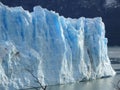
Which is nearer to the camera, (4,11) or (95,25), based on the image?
(4,11)

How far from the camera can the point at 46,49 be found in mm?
22516

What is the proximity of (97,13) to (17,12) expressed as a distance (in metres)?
37.0

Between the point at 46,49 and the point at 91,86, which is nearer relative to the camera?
the point at 46,49

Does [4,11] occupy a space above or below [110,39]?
above

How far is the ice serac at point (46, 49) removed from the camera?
2047 cm

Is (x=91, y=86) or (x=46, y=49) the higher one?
(x=46, y=49)

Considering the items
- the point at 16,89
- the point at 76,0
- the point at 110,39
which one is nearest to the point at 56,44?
the point at 16,89

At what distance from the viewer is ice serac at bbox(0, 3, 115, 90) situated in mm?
20469

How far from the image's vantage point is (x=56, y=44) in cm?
2278

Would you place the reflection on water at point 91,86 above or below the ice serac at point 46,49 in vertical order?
below

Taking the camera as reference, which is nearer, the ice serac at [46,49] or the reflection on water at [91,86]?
the ice serac at [46,49]

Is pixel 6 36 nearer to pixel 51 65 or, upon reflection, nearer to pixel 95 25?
pixel 51 65

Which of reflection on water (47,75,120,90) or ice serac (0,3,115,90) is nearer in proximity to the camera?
ice serac (0,3,115,90)

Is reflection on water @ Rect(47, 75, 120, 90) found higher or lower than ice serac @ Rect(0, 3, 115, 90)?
lower
